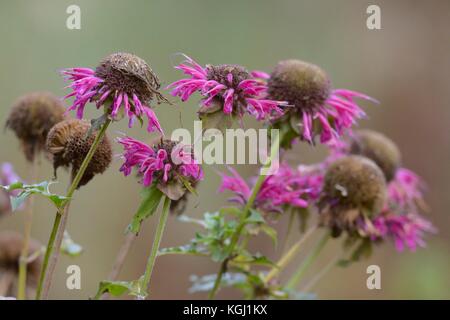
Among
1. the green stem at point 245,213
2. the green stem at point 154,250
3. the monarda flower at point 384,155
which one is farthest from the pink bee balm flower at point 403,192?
the green stem at point 154,250

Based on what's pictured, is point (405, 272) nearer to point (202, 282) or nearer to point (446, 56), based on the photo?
point (446, 56)

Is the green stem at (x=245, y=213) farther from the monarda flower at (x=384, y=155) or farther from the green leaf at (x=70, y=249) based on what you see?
the monarda flower at (x=384, y=155)

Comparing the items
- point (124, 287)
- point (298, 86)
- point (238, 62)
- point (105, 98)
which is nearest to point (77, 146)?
point (105, 98)

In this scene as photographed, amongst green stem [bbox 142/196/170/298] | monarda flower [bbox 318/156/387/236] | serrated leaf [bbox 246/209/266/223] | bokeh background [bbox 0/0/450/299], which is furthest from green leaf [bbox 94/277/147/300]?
bokeh background [bbox 0/0/450/299]

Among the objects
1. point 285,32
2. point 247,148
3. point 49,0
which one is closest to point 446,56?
point 285,32

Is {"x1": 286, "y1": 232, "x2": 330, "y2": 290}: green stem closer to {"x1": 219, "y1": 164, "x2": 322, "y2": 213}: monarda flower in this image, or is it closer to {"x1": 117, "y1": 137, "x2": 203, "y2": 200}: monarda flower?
{"x1": 219, "y1": 164, "x2": 322, "y2": 213}: monarda flower

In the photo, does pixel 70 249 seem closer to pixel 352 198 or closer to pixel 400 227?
pixel 352 198
